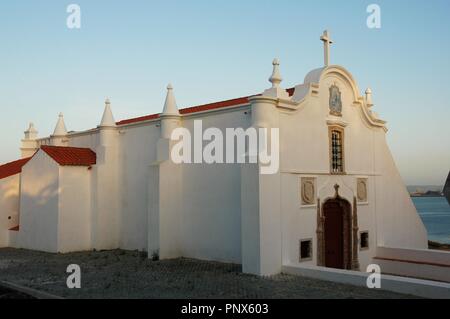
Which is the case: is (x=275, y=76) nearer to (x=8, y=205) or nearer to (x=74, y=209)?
(x=74, y=209)

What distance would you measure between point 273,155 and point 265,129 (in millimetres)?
876

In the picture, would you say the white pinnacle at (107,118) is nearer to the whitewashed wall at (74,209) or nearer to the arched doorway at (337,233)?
the whitewashed wall at (74,209)

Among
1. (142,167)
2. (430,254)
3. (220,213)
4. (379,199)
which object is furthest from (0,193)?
(430,254)

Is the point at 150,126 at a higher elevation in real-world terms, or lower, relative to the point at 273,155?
higher

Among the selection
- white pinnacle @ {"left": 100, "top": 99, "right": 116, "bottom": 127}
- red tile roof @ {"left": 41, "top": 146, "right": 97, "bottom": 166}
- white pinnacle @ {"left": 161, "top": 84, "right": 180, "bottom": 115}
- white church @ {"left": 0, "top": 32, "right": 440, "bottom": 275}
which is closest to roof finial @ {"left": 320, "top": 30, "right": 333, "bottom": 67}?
white church @ {"left": 0, "top": 32, "right": 440, "bottom": 275}

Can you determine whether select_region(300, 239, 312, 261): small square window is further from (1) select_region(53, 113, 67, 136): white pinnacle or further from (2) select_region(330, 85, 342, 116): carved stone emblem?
(1) select_region(53, 113, 67, 136): white pinnacle

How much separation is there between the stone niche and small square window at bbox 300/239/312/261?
132cm

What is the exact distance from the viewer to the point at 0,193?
21734 mm

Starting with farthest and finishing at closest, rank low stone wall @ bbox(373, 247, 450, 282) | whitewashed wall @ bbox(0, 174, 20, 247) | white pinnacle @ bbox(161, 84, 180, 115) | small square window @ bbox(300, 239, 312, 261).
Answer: whitewashed wall @ bbox(0, 174, 20, 247)
white pinnacle @ bbox(161, 84, 180, 115)
low stone wall @ bbox(373, 247, 450, 282)
small square window @ bbox(300, 239, 312, 261)

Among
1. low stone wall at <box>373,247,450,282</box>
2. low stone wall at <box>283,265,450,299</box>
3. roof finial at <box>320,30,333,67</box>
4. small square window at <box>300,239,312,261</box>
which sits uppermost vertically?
roof finial at <box>320,30,333,67</box>

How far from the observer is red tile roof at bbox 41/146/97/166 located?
64.6 feet
